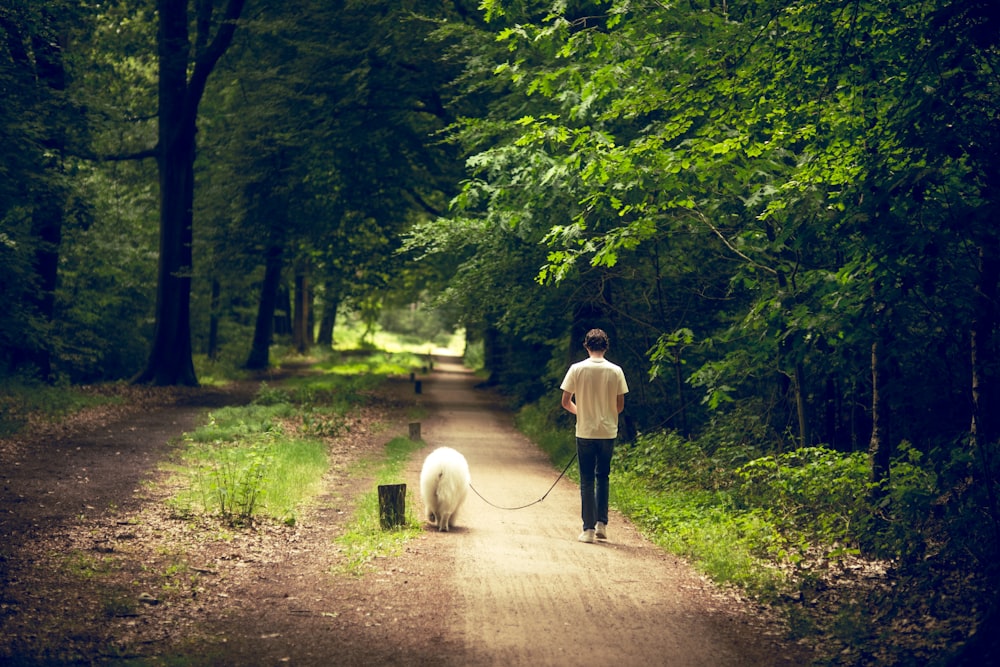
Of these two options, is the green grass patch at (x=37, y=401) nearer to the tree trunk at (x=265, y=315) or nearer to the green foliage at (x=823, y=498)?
the green foliage at (x=823, y=498)

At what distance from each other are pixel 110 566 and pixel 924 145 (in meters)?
7.42

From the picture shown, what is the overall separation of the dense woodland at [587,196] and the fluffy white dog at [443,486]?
2412 mm

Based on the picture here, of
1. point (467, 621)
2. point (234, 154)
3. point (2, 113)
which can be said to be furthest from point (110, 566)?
point (234, 154)

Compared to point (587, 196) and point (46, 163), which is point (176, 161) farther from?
point (587, 196)

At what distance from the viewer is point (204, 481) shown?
1197 cm

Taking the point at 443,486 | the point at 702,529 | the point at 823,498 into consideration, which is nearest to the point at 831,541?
the point at 823,498

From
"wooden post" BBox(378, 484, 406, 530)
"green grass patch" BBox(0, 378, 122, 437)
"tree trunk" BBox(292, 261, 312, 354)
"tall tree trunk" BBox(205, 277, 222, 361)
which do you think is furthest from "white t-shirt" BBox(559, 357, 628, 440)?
"tree trunk" BBox(292, 261, 312, 354)

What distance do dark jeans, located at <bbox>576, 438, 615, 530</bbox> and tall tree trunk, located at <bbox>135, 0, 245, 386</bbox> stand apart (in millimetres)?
19324

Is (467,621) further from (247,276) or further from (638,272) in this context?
(247,276)

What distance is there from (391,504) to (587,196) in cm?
521

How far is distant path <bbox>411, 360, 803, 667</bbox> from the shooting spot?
6285mm

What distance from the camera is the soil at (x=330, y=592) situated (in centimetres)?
624

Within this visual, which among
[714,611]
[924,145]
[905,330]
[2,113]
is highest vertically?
[2,113]

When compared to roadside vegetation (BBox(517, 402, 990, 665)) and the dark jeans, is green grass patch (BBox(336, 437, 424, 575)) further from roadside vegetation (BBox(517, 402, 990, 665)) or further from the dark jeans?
roadside vegetation (BBox(517, 402, 990, 665))
